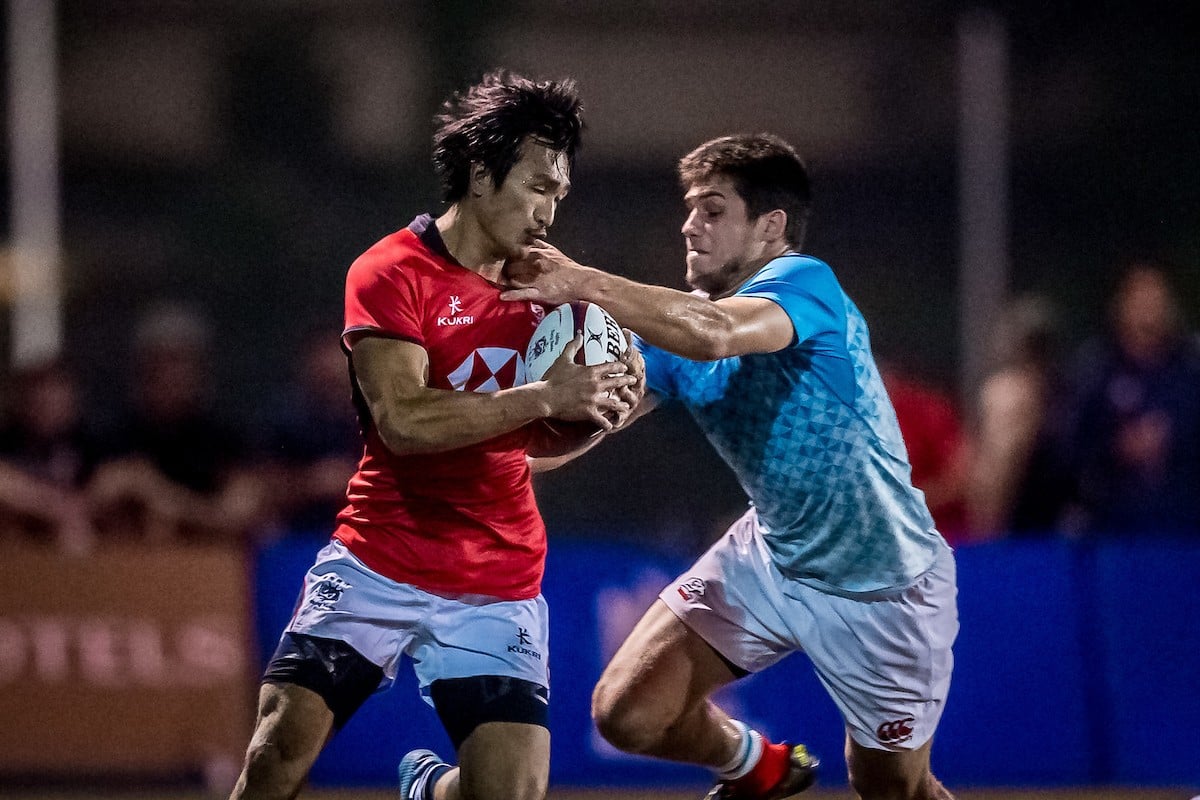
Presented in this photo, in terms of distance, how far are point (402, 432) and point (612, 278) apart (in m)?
0.69

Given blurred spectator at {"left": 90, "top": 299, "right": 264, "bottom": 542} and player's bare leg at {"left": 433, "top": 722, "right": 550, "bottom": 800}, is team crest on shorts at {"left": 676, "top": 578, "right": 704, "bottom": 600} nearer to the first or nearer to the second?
player's bare leg at {"left": 433, "top": 722, "right": 550, "bottom": 800}

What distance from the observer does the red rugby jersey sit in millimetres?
4387

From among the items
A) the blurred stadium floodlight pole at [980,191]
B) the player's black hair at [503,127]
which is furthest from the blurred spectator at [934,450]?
the blurred stadium floodlight pole at [980,191]

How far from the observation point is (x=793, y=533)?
16.2 feet

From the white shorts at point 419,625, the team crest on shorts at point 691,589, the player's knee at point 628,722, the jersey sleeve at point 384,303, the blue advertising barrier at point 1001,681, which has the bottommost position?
the blue advertising barrier at point 1001,681

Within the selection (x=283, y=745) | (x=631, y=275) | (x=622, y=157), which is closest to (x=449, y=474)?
(x=283, y=745)

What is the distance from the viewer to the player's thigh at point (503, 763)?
422 cm

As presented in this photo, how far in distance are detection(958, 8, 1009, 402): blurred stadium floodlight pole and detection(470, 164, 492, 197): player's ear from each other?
11.7 m

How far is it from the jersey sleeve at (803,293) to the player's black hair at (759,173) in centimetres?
25

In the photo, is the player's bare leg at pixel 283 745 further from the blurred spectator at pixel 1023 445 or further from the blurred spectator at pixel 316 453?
the blurred spectator at pixel 1023 445

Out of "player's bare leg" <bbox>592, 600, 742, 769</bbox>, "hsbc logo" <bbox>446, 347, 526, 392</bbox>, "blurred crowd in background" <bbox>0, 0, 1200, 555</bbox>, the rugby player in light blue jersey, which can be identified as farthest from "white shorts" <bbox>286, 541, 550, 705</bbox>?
"blurred crowd in background" <bbox>0, 0, 1200, 555</bbox>

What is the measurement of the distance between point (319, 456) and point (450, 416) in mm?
4138

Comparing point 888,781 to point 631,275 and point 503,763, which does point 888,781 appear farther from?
point 631,275

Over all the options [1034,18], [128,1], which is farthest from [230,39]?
[1034,18]
